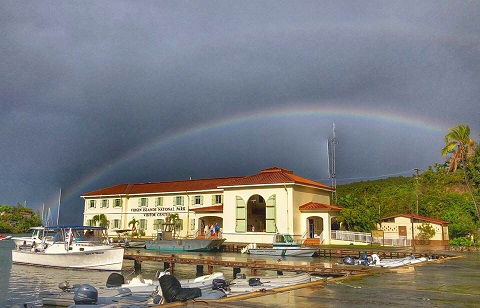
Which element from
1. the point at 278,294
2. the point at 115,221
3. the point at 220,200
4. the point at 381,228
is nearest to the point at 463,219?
the point at 381,228

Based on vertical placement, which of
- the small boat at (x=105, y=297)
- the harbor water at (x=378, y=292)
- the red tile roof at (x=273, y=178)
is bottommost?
the small boat at (x=105, y=297)

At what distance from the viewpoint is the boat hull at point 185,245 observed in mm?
43500

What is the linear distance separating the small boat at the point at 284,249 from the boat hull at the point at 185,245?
4229 mm

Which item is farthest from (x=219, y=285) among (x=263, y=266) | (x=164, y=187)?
(x=164, y=187)

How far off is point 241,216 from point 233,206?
1.42 metres

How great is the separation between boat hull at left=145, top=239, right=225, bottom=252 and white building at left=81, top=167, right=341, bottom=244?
5.12m

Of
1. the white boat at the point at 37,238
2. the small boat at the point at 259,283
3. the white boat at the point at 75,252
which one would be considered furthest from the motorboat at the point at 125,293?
the white boat at the point at 37,238

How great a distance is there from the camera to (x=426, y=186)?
62.3 m

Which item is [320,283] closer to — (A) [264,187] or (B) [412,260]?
(B) [412,260]

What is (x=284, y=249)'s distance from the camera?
1487 inches

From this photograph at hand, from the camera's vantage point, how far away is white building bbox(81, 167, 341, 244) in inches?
1791

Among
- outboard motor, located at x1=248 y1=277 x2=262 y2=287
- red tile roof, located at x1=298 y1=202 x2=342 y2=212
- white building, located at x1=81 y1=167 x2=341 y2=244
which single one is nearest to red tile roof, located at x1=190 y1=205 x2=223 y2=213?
white building, located at x1=81 y1=167 x2=341 y2=244

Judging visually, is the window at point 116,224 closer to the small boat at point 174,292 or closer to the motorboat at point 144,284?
the motorboat at point 144,284

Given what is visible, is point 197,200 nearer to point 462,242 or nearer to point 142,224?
point 142,224
